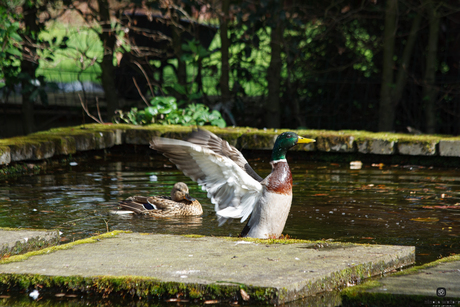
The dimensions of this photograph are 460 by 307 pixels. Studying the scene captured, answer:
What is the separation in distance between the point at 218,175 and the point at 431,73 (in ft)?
23.5

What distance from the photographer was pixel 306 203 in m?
5.62

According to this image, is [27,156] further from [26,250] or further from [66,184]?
[26,250]

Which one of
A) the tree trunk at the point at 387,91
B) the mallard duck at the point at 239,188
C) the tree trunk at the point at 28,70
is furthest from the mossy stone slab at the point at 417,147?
the tree trunk at the point at 28,70

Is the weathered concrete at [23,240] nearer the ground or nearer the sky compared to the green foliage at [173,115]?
nearer the ground

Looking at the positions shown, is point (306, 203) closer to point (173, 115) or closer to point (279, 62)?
point (173, 115)

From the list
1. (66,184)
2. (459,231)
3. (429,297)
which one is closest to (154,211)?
(66,184)

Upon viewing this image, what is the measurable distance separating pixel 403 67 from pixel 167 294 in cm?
844

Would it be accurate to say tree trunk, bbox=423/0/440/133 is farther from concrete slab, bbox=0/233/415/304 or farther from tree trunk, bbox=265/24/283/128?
concrete slab, bbox=0/233/415/304

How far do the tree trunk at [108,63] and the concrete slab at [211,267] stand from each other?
7838 millimetres

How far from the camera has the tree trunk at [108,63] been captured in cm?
1056

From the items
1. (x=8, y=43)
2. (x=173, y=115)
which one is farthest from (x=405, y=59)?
(x=8, y=43)

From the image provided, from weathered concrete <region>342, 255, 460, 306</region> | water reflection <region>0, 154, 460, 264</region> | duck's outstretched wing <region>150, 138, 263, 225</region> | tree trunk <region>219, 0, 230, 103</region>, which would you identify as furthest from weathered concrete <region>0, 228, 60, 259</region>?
tree trunk <region>219, 0, 230, 103</region>

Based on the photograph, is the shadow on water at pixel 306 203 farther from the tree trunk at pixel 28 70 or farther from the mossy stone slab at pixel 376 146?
the tree trunk at pixel 28 70

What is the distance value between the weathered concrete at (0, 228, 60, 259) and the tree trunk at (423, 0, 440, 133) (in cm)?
805
